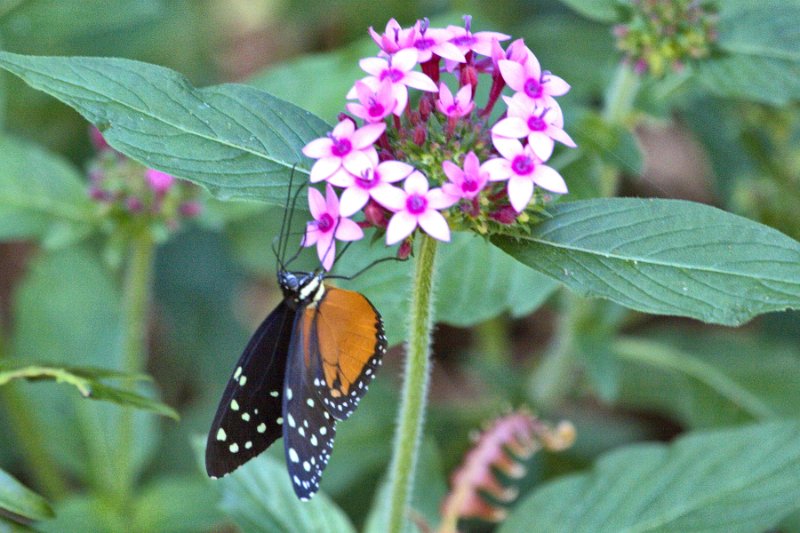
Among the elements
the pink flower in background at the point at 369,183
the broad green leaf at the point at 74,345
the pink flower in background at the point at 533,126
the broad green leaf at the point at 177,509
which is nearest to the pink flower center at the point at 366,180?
the pink flower in background at the point at 369,183

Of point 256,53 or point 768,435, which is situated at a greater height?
point 256,53

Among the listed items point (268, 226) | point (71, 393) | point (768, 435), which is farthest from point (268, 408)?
point (268, 226)

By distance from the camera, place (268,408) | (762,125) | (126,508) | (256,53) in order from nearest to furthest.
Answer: (268,408), (126,508), (762,125), (256,53)

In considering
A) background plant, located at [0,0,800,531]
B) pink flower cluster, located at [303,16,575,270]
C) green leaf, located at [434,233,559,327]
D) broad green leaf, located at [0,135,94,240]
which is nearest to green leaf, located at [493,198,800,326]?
background plant, located at [0,0,800,531]

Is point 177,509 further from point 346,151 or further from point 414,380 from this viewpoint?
point 346,151

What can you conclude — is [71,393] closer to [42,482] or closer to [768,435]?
[42,482]

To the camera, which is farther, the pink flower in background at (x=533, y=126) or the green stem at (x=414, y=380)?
the green stem at (x=414, y=380)

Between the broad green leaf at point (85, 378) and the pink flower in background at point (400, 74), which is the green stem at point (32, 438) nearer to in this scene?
the broad green leaf at point (85, 378)
